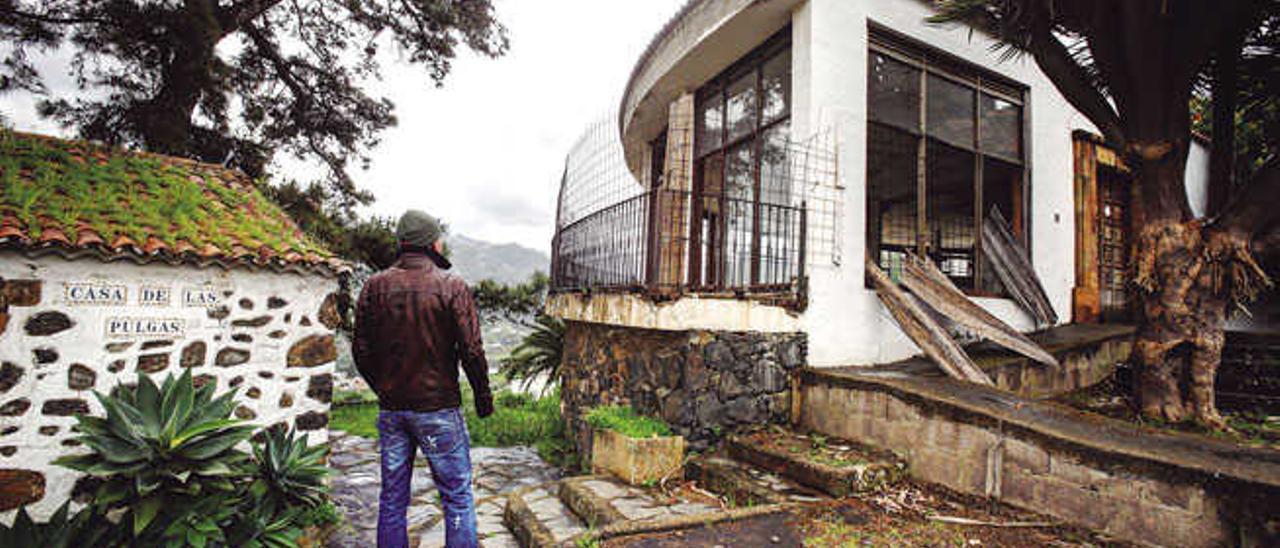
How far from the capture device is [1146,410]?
13.2 feet

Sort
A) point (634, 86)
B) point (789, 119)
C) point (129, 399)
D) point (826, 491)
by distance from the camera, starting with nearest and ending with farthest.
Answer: point (129, 399) < point (826, 491) < point (789, 119) < point (634, 86)

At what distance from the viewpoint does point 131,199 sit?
4.08 m

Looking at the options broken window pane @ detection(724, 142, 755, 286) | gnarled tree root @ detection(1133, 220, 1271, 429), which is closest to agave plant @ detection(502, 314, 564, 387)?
broken window pane @ detection(724, 142, 755, 286)

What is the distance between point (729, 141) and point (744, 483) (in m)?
4.54

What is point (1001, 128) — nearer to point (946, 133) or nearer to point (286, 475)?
point (946, 133)

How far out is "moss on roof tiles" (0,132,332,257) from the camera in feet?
11.7

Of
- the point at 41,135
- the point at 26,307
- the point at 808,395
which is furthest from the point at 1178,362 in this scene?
the point at 41,135

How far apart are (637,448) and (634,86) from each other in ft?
21.2

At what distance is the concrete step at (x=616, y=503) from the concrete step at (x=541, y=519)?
0.08 m

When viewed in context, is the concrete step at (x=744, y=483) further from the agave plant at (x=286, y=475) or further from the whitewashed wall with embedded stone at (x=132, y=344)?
the whitewashed wall with embedded stone at (x=132, y=344)

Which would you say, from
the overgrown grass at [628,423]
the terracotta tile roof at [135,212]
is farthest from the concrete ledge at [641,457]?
the terracotta tile roof at [135,212]

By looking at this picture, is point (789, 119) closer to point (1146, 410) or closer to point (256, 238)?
point (1146, 410)

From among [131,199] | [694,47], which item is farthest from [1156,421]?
[131,199]

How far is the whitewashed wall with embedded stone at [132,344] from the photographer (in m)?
3.22
